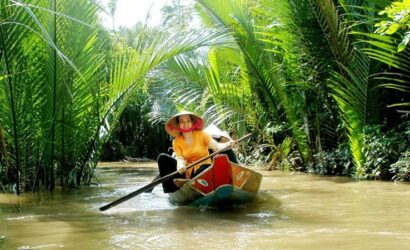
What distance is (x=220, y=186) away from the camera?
5223mm

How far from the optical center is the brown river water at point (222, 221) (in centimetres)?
375

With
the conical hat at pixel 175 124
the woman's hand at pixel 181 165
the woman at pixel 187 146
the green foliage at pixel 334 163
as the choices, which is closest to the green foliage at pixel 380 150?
the green foliage at pixel 334 163

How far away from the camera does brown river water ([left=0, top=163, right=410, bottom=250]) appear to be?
3.75 m

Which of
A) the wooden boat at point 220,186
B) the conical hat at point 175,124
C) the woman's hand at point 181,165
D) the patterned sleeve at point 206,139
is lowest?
the wooden boat at point 220,186

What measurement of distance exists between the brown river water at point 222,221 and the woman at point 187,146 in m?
0.42

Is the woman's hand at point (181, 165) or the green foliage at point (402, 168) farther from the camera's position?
the green foliage at point (402, 168)

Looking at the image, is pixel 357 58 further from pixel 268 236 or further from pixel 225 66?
pixel 268 236

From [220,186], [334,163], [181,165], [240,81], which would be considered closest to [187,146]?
[181,165]

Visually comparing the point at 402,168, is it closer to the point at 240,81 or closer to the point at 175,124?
the point at 175,124

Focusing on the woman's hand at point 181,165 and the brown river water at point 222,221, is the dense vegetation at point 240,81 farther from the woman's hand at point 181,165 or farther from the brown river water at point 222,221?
the woman's hand at point 181,165

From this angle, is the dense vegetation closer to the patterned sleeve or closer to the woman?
the woman

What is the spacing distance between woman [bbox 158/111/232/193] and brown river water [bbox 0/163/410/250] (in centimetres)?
42

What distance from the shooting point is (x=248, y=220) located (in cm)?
476

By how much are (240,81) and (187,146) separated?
13.5 feet
